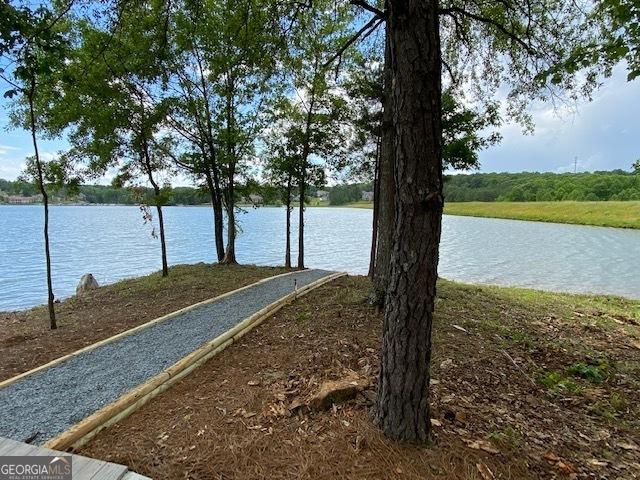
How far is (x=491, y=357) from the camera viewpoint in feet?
14.3

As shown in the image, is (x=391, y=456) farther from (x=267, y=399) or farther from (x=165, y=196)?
(x=165, y=196)

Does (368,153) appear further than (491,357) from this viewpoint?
Yes

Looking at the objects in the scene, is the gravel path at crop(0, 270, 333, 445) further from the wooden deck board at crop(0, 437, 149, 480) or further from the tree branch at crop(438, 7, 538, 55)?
the tree branch at crop(438, 7, 538, 55)

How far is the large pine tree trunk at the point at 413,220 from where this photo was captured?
215cm

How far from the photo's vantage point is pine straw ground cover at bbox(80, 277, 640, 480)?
7.68ft

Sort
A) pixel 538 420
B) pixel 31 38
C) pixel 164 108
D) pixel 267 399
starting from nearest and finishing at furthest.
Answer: pixel 538 420, pixel 267 399, pixel 31 38, pixel 164 108

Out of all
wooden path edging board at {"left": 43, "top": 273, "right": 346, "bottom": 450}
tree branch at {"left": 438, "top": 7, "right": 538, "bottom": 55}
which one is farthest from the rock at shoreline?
tree branch at {"left": 438, "top": 7, "right": 538, "bottom": 55}

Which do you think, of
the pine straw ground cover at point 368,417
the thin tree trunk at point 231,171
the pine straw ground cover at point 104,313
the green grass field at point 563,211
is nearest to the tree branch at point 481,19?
the pine straw ground cover at point 368,417

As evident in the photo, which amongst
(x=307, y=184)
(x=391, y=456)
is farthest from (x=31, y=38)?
(x=307, y=184)

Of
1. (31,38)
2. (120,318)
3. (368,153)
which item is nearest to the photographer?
(31,38)

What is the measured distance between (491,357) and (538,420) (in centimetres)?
137

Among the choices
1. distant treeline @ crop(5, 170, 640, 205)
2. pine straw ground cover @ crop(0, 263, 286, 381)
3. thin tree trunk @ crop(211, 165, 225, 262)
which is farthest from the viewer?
distant treeline @ crop(5, 170, 640, 205)

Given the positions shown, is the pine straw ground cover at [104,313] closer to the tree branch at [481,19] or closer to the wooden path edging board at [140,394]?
the wooden path edging board at [140,394]

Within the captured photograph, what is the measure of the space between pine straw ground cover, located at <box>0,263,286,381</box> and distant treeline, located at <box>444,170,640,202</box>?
43.8 metres
